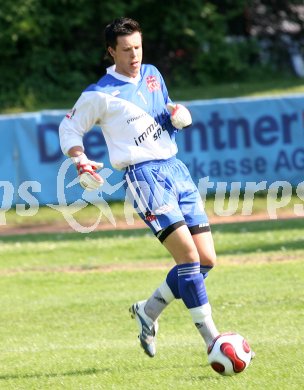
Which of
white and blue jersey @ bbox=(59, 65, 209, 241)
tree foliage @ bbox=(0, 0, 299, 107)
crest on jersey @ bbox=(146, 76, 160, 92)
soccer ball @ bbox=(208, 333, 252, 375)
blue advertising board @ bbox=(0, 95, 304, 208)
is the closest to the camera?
soccer ball @ bbox=(208, 333, 252, 375)

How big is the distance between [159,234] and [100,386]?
3.46 feet

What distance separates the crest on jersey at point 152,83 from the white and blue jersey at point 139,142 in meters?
0.03

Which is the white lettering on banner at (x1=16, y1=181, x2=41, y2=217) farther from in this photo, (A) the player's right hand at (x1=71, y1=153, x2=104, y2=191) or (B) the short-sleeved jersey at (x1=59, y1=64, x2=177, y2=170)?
(A) the player's right hand at (x1=71, y1=153, x2=104, y2=191)

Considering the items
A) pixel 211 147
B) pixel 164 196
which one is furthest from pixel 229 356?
pixel 211 147

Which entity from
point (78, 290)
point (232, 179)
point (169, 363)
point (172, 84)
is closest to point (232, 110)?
point (232, 179)

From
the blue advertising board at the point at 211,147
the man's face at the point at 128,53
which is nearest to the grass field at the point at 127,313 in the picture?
the man's face at the point at 128,53

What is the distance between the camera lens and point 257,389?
653cm

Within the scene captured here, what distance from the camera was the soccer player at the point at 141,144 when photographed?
7219 mm

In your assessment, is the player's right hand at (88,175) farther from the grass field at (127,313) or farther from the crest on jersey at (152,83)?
the grass field at (127,313)

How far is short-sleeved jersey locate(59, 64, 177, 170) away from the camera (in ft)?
24.1

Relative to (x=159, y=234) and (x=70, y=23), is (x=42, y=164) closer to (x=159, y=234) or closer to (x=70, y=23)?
(x=70, y=23)

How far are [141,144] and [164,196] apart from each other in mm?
387

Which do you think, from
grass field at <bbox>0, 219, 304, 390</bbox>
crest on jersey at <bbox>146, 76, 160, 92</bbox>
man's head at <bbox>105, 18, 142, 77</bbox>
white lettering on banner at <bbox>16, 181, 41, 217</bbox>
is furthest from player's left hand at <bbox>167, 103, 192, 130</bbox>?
white lettering on banner at <bbox>16, 181, 41, 217</bbox>

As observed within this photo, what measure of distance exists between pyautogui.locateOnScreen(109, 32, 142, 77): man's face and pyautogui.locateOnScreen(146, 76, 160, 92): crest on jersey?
0.11 metres
